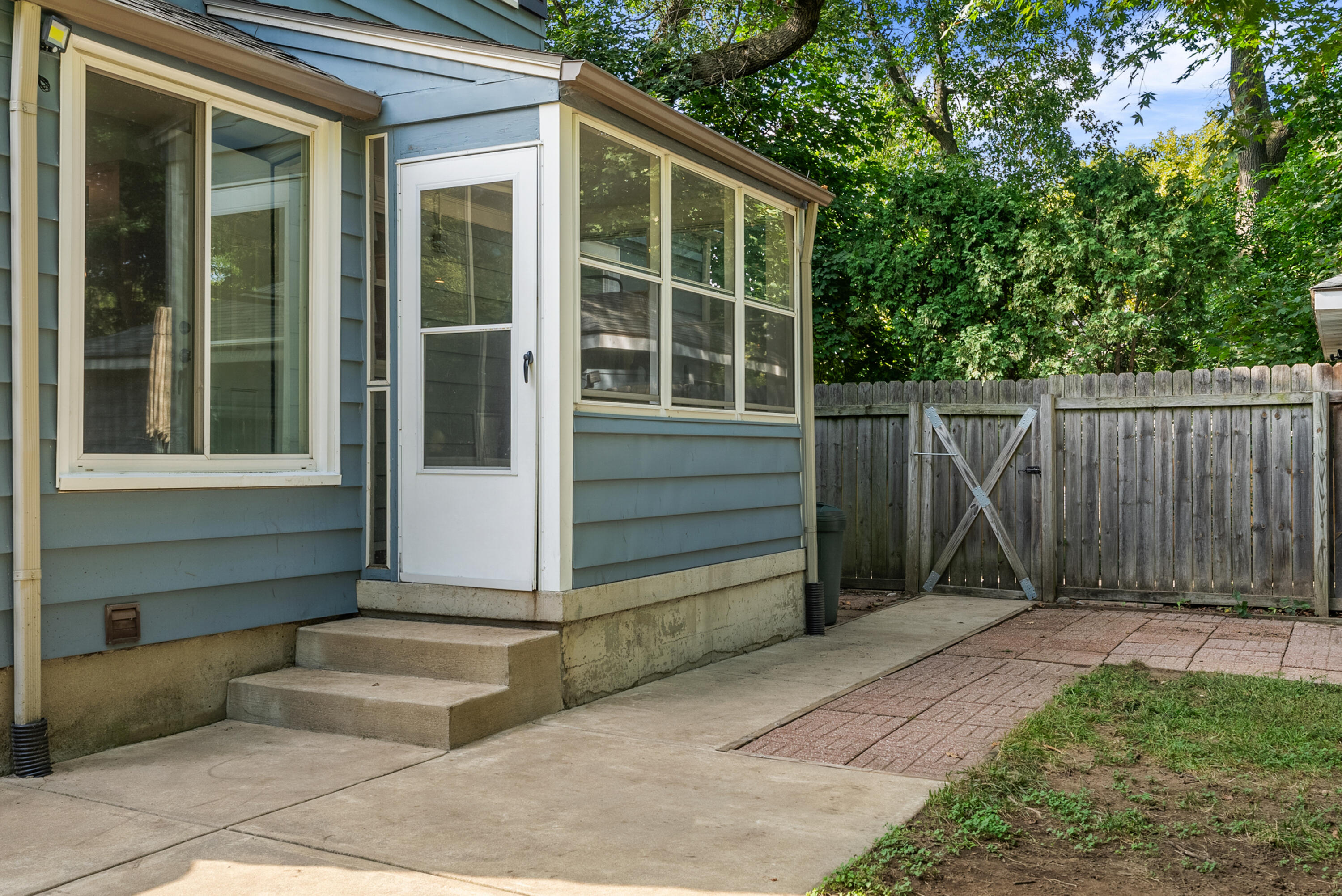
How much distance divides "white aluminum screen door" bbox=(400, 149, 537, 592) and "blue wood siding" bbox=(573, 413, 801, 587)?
326 millimetres

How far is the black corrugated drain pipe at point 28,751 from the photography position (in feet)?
13.3

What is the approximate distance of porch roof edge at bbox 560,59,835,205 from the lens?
5195 mm

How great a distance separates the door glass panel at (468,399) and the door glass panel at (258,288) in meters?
0.63

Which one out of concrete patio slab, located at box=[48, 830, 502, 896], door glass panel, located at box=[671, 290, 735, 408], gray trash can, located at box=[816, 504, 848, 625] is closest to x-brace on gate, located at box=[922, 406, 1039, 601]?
gray trash can, located at box=[816, 504, 848, 625]

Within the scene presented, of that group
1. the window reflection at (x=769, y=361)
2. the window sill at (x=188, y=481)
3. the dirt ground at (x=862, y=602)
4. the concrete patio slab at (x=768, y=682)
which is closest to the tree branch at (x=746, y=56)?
the window reflection at (x=769, y=361)

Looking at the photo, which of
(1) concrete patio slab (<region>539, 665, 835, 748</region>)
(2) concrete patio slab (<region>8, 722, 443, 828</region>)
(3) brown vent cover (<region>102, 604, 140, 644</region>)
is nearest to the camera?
(2) concrete patio slab (<region>8, 722, 443, 828</region>)

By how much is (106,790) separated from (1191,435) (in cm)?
794

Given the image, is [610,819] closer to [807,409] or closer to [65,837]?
[65,837]

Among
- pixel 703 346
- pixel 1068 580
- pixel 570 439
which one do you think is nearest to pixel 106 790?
pixel 570 439

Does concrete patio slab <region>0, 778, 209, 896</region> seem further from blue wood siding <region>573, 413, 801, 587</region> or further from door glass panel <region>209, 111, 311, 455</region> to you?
blue wood siding <region>573, 413, 801, 587</region>

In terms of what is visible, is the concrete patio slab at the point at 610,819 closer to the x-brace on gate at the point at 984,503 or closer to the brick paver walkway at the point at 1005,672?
the brick paver walkway at the point at 1005,672

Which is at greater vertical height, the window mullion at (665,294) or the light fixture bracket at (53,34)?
the light fixture bracket at (53,34)

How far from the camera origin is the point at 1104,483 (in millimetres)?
8969

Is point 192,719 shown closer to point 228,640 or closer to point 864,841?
point 228,640
